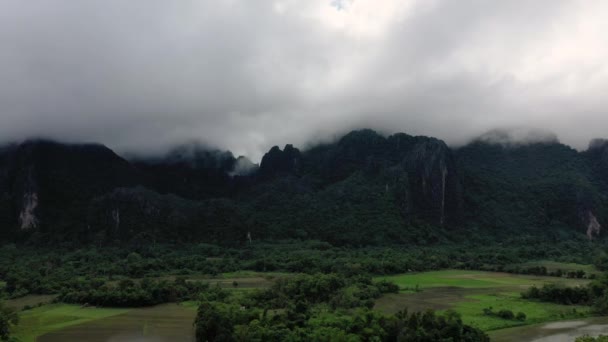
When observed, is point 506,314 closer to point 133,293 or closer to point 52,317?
point 133,293

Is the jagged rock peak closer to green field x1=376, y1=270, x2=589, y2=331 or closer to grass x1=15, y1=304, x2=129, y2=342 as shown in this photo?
green field x1=376, y1=270, x2=589, y2=331

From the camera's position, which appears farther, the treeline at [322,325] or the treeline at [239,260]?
the treeline at [239,260]

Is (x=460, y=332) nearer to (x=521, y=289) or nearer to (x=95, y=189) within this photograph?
(x=521, y=289)

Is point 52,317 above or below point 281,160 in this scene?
below

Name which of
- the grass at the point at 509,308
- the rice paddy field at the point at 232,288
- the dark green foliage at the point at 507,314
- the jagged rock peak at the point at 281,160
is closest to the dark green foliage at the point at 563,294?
the grass at the point at 509,308

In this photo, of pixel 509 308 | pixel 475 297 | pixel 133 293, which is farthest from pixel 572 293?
pixel 133 293

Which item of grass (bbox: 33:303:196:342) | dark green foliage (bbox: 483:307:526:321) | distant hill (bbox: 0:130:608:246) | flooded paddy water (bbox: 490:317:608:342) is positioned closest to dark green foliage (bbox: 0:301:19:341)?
grass (bbox: 33:303:196:342)

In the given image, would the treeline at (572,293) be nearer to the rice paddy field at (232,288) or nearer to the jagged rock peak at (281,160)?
the rice paddy field at (232,288)
